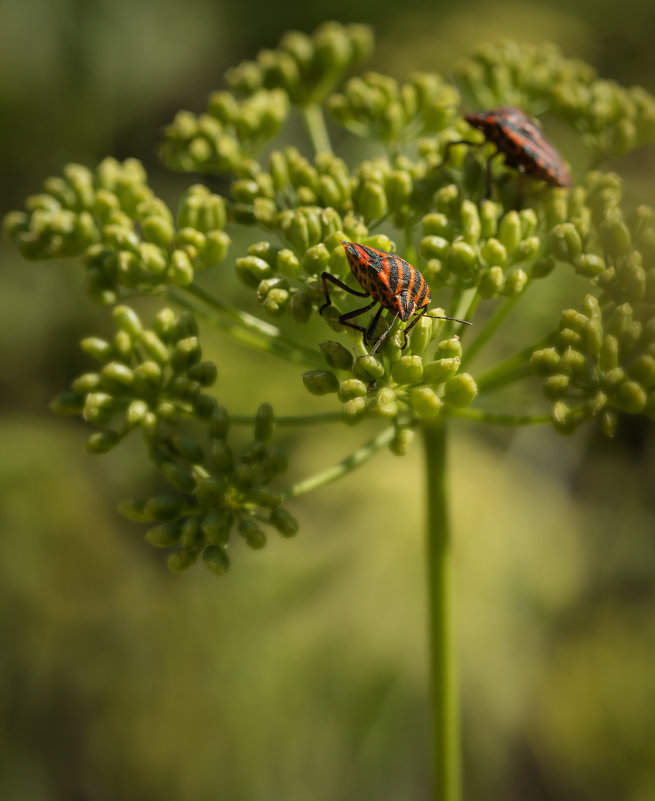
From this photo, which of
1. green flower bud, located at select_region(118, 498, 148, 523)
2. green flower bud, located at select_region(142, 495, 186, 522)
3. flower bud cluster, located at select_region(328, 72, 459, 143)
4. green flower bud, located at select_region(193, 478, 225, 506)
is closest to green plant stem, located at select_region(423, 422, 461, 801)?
green flower bud, located at select_region(193, 478, 225, 506)

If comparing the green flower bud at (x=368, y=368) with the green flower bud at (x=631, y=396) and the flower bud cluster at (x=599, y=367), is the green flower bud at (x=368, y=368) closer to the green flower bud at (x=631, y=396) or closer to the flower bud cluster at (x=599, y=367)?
the flower bud cluster at (x=599, y=367)

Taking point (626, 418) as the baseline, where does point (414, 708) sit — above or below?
below

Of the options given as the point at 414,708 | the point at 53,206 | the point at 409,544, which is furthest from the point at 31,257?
the point at 414,708

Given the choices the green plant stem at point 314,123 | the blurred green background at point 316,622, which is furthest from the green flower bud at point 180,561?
the blurred green background at point 316,622

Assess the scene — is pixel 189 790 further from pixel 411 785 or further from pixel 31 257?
pixel 31 257

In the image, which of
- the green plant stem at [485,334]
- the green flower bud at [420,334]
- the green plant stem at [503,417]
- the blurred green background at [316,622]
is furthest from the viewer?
the blurred green background at [316,622]

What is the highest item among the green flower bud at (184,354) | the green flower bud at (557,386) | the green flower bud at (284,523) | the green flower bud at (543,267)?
the green flower bud at (543,267)
